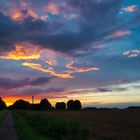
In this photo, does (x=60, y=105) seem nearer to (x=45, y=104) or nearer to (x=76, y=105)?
(x=45, y=104)

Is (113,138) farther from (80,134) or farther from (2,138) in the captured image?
(2,138)

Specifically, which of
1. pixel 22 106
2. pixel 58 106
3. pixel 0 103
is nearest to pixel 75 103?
pixel 58 106

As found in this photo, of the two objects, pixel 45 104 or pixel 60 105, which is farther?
pixel 60 105

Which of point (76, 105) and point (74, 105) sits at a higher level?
point (74, 105)

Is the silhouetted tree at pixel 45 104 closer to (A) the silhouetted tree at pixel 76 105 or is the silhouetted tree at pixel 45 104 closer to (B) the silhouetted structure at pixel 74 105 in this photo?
(B) the silhouetted structure at pixel 74 105

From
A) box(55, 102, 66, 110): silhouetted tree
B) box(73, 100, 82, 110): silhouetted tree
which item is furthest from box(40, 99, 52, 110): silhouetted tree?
box(73, 100, 82, 110): silhouetted tree

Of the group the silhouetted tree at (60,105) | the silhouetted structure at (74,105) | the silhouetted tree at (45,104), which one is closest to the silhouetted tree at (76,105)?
the silhouetted structure at (74,105)

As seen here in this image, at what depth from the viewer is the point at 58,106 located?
615 feet

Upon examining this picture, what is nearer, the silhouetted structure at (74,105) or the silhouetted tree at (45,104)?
the silhouetted tree at (45,104)

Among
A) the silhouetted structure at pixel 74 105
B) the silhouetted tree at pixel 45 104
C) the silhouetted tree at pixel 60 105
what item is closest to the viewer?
the silhouetted tree at pixel 45 104

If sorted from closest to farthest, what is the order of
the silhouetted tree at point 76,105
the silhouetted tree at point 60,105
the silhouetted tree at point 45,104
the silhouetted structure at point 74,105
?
the silhouetted tree at point 45,104
the silhouetted structure at point 74,105
the silhouetted tree at point 76,105
the silhouetted tree at point 60,105

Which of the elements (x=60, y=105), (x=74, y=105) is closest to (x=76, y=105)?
(x=74, y=105)

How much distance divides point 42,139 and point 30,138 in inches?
40.2

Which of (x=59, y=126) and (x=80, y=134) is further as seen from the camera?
(x=59, y=126)
